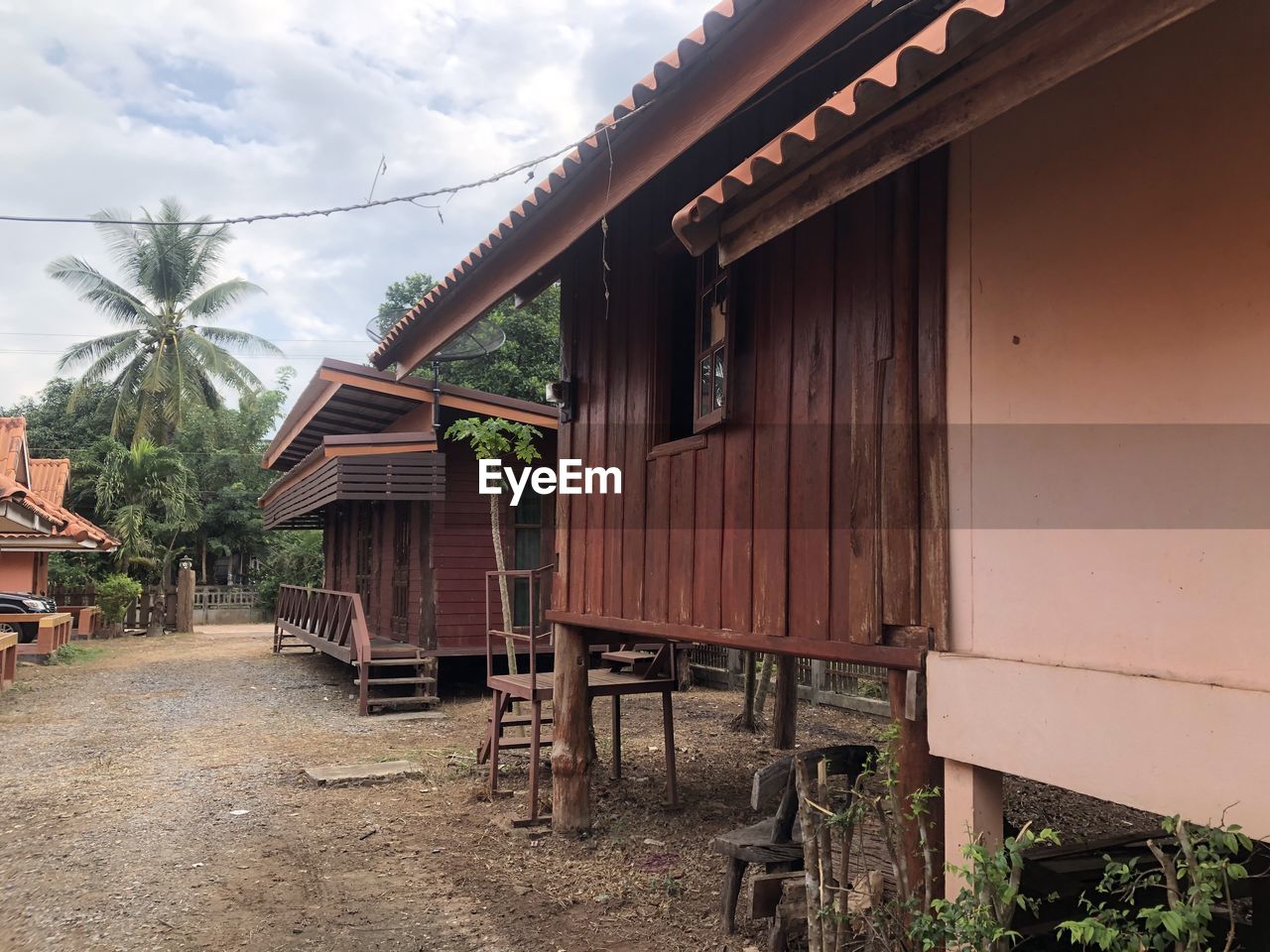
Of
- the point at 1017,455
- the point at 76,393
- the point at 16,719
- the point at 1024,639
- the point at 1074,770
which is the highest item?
the point at 76,393

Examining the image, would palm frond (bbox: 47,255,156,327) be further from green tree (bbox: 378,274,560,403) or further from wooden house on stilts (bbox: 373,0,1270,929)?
wooden house on stilts (bbox: 373,0,1270,929)

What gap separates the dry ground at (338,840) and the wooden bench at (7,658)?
219cm

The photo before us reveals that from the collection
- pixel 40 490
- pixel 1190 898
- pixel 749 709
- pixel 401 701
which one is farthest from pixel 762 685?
pixel 40 490

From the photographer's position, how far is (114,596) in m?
21.6

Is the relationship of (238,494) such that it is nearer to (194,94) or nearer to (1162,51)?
(194,94)

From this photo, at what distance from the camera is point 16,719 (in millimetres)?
10461

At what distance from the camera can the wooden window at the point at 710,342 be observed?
14.7 feet

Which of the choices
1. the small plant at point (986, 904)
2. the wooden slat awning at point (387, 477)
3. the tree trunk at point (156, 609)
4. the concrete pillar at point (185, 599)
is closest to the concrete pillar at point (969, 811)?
the small plant at point (986, 904)

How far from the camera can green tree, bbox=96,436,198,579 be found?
908 inches

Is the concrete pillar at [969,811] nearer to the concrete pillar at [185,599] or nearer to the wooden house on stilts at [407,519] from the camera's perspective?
the wooden house on stilts at [407,519]

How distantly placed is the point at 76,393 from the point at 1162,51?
30.3 meters

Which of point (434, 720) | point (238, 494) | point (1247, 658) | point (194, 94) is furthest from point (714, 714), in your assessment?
point (238, 494)

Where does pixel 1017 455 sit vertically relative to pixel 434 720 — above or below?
above

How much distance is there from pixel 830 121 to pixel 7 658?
14510 millimetres
